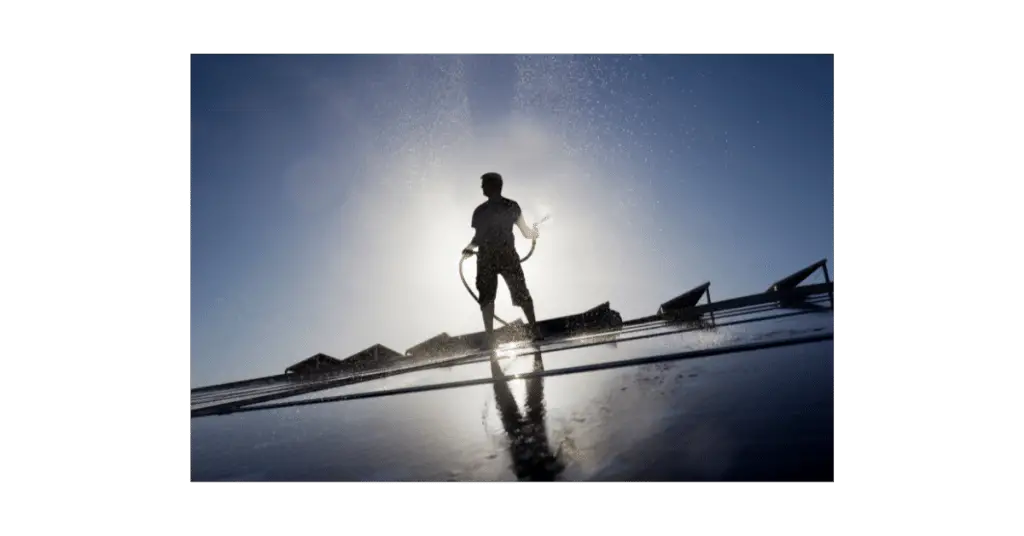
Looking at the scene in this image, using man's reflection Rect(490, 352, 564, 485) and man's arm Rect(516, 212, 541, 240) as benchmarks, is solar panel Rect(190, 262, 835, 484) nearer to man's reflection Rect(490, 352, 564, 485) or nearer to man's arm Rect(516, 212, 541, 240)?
man's reflection Rect(490, 352, 564, 485)

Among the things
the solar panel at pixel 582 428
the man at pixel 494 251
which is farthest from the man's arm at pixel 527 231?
the solar panel at pixel 582 428

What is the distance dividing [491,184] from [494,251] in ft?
2.50

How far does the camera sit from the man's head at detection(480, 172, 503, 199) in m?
4.38

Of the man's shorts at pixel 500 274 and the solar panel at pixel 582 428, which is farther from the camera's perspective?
the man's shorts at pixel 500 274

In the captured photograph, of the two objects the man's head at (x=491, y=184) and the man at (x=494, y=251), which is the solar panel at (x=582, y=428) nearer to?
the man at (x=494, y=251)

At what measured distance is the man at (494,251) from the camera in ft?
13.9

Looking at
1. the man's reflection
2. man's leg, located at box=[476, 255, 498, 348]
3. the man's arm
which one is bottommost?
the man's reflection

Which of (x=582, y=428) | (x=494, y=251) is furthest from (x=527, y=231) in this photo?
(x=582, y=428)

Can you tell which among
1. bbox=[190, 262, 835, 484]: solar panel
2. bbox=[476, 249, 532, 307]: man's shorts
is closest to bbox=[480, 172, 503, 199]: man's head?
bbox=[476, 249, 532, 307]: man's shorts
